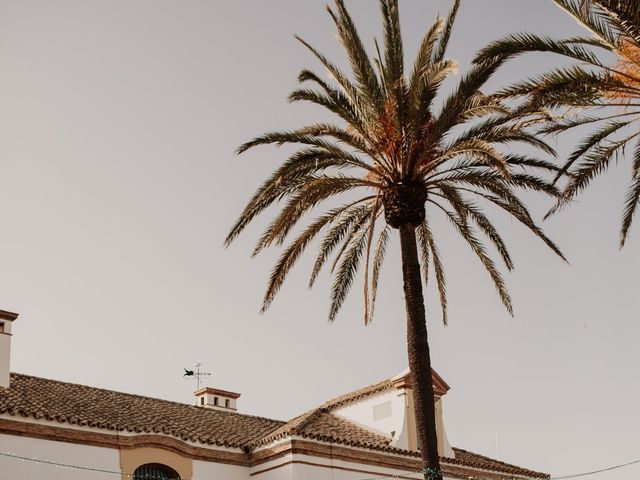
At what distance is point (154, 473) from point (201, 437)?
1.54 m

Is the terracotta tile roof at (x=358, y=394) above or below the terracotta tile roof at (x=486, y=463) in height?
above

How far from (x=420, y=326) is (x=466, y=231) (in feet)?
9.75

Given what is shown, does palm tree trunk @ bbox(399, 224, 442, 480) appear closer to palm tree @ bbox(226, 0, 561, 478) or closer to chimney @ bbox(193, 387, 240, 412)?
palm tree @ bbox(226, 0, 561, 478)

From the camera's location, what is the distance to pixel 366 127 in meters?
16.8

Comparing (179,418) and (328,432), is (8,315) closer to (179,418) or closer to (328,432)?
(179,418)

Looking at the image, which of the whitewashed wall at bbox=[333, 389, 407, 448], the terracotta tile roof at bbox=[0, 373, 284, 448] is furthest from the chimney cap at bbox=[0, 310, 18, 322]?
the whitewashed wall at bbox=[333, 389, 407, 448]

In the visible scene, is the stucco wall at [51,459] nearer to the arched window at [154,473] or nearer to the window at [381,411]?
the arched window at [154,473]

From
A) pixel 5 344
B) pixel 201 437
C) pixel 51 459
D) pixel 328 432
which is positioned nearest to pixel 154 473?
pixel 201 437

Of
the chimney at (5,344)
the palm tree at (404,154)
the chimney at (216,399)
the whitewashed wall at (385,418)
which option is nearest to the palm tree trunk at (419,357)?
the palm tree at (404,154)

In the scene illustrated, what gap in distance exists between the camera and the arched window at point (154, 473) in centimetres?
2114

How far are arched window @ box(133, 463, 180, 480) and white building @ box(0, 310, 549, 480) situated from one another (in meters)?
0.02

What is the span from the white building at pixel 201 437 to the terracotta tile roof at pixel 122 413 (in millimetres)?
36

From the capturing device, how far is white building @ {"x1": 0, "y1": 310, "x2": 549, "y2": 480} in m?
19.7

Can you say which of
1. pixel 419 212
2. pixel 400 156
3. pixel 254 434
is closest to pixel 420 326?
pixel 419 212
